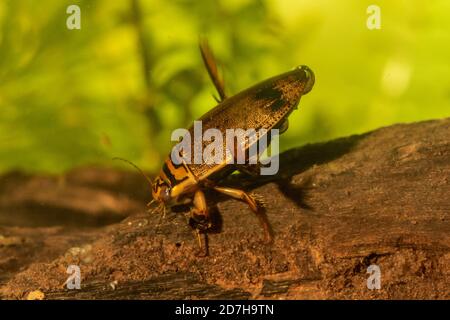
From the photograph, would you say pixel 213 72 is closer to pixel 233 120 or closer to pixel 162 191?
pixel 233 120

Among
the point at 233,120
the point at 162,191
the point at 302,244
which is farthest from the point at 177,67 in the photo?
the point at 302,244

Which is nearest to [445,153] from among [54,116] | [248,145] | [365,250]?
[365,250]

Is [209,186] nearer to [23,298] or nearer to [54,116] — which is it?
[23,298]

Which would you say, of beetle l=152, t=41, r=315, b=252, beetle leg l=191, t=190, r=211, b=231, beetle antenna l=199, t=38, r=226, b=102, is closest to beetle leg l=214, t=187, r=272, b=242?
beetle l=152, t=41, r=315, b=252

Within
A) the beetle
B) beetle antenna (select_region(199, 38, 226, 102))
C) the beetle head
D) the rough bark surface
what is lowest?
the rough bark surface

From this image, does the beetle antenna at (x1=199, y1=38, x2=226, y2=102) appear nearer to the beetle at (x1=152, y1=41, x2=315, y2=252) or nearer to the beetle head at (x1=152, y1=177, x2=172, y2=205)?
the beetle at (x1=152, y1=41, x2=315, y2=252)

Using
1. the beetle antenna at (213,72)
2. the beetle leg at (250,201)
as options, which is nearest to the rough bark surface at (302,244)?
the beetle leg at (250,201)
